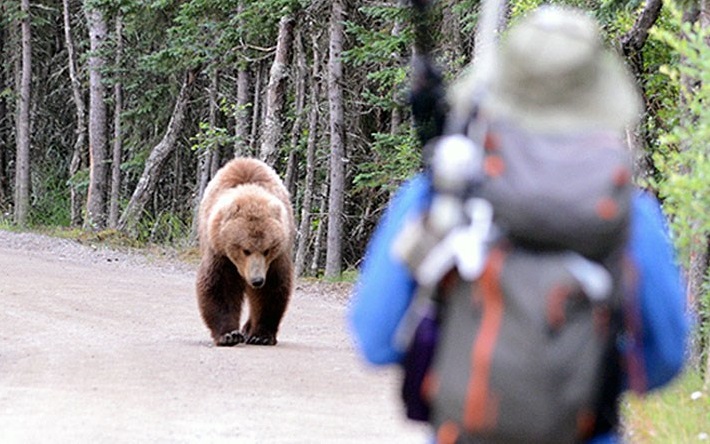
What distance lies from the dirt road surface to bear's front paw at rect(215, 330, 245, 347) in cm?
11

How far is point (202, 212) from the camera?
1305 centimetres

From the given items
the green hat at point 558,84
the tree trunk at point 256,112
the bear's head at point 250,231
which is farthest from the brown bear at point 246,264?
the tree trunk at point 256,112

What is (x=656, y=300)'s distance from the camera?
3018 millimetres

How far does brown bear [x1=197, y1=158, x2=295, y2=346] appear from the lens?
38.4 feet

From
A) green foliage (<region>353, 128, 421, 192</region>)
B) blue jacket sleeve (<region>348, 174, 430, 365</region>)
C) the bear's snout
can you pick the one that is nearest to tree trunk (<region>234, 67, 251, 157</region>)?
green foliage (<region>353, 128, 421, 192</region>)

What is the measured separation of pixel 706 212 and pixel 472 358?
4.11m

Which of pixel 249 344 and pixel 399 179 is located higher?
pixel 249 344

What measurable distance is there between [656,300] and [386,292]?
64 cm

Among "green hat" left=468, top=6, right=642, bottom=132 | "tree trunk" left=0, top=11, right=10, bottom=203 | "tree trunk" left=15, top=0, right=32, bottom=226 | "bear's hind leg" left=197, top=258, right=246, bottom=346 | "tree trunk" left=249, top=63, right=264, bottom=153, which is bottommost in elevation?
"tree trunk" left=0, top=11, right=10, bottom=203

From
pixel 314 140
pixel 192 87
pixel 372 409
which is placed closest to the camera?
pixel 372 409

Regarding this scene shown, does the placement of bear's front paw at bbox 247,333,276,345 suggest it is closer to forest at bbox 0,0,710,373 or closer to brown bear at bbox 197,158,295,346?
brown bear at bbox 197,158,295,346

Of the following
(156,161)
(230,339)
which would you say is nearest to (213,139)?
(156,161)

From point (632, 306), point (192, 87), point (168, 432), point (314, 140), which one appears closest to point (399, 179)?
point (314, 140)

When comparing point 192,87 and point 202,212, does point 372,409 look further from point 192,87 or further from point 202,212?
point 192,87
